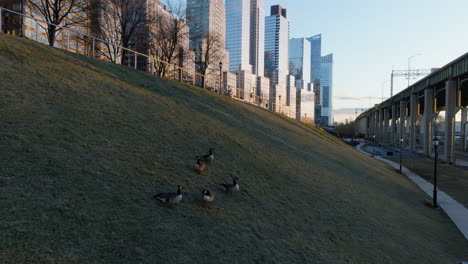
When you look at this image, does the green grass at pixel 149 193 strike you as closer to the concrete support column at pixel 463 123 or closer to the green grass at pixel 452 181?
the green grass at pixel 452 181

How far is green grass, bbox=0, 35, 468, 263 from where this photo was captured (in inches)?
203

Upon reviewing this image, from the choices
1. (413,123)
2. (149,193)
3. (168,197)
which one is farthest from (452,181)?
(413,123)

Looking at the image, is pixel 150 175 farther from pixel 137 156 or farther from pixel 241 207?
pixel 241 207

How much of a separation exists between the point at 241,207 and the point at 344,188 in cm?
821

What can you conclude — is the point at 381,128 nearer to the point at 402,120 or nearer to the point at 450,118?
the point at 402,120

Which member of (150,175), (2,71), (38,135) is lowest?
(150,175)

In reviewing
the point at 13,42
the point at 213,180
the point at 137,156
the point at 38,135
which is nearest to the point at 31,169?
the point at 38,135

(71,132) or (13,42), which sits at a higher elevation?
(13,42)

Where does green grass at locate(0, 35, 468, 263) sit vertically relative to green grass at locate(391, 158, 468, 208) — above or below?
above

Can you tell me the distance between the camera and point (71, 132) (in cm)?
828

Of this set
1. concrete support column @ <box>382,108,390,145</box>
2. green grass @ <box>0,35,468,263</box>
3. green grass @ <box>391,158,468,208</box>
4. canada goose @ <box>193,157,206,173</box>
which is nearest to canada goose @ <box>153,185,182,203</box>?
green grass @ <box>0,35,468,263</box>

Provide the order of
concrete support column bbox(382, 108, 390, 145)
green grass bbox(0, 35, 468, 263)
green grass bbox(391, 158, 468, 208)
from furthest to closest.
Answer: concrete support column bbox(382, 108, 390, 145) < green grass bbox(391, 158, 468, 208) < green grass bbox(0, 35, 468, 263)

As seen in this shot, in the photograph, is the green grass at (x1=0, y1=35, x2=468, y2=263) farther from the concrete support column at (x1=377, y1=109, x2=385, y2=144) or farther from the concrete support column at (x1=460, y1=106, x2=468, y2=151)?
the concrete support column at (x1=377, y1=109, x2=385, y2=144)

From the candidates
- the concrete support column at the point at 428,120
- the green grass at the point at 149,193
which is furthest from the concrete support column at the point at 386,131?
the green grass at the point at 149,193
